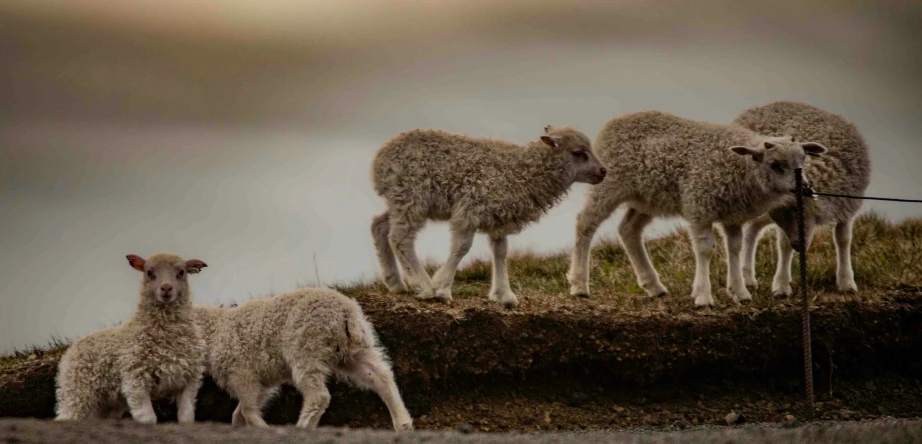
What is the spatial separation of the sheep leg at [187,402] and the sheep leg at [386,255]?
9.72 feet

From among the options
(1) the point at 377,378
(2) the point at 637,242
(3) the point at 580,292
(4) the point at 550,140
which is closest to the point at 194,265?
(1) the point at 377,378

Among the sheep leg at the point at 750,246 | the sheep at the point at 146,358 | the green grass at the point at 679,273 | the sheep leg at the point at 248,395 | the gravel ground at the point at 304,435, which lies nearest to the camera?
the gravel ground at the point at 304,435

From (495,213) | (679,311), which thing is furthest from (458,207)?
(679,311)

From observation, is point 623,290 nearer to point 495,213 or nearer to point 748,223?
point 748,223

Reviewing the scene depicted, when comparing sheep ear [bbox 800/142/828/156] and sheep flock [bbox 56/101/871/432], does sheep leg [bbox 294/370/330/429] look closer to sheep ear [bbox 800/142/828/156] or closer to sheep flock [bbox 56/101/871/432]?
sheep flock [bbox 56/101/871/432]

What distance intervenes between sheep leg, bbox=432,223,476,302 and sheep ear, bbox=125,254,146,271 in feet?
10.2

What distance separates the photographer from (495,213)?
11.4 m

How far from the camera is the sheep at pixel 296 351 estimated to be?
29.8ft

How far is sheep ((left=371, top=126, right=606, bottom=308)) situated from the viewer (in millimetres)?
11352

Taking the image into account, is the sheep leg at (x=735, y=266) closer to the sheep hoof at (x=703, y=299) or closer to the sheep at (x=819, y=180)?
the sheep hoof at (x=703, y=299)

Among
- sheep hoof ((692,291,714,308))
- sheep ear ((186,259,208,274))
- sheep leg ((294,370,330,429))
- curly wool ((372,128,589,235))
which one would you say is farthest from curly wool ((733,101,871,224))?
sheep ear ((186,259,208,274))

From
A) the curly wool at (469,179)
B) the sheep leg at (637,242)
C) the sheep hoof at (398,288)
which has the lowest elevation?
the sheep hoof at (398,288)

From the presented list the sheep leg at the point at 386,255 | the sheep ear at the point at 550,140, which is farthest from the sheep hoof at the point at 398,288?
the sheep ear at the point at 550,140

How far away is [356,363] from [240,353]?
3.14 ft
